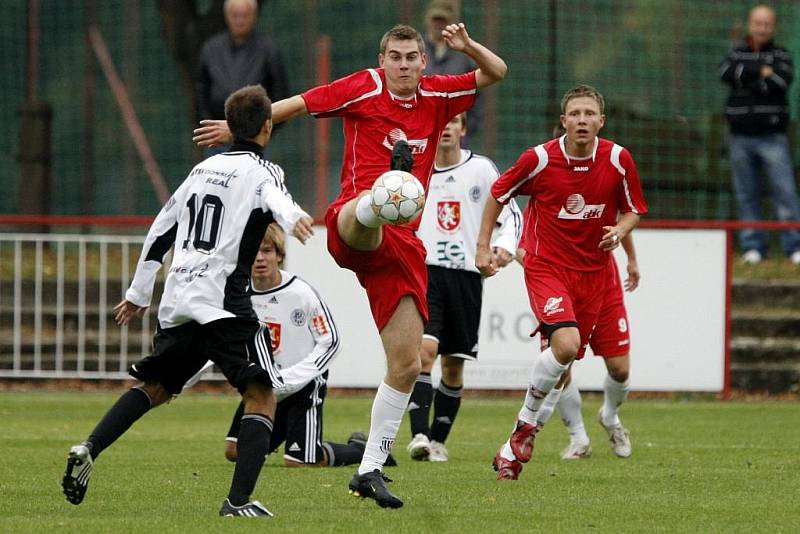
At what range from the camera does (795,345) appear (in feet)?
48.6

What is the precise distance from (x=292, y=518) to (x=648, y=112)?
11.3m

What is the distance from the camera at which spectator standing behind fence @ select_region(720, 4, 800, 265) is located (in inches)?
599

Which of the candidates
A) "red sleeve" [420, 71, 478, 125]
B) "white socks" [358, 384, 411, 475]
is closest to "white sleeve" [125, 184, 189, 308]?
"white socks" [358, 384, 411, 475]

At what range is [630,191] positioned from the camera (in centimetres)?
913

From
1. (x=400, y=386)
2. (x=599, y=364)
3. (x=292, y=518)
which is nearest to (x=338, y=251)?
(x=400, y=386)

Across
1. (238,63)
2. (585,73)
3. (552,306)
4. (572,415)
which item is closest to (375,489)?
(552,306)

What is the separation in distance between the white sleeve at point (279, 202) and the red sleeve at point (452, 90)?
1282mm

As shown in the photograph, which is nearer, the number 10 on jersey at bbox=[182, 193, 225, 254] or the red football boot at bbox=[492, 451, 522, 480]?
the number 10 on jersey at bbox=[182, 193, 225, 254]

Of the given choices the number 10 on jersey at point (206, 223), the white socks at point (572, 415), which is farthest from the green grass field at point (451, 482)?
the number 10 on jersey at point (206, 223)

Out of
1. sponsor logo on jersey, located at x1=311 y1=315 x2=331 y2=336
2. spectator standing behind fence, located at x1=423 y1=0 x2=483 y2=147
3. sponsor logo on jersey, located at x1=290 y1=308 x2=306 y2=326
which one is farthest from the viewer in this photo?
spectator standing behind fence, located at x1=423 y1=0 x2=483 y2=147

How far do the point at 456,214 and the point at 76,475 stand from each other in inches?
171

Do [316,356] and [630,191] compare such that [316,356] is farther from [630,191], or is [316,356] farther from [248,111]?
[248,111]

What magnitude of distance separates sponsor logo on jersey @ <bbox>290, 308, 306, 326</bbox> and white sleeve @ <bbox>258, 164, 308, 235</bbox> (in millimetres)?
2633

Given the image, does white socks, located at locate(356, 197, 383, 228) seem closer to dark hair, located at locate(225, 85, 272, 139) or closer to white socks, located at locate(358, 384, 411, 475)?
dark hair, located at locate(225, 85, 272, 139)
